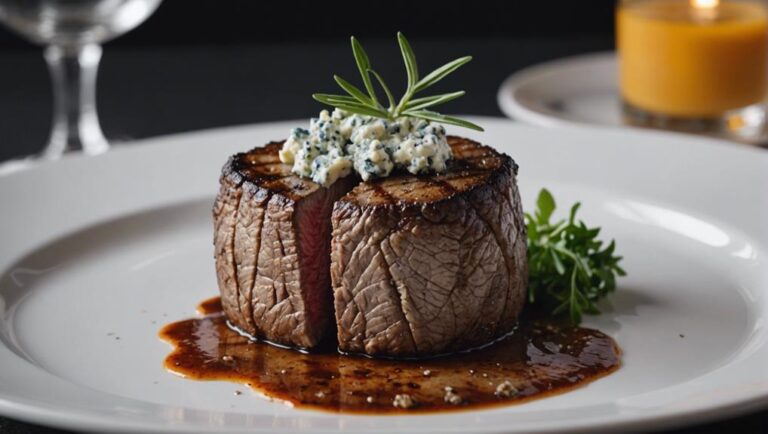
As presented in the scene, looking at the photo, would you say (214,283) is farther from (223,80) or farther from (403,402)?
(223,80)

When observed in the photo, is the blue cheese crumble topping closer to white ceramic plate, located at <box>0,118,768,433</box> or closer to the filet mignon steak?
the filet mignon steak

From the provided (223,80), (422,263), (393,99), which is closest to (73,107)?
(223,80)

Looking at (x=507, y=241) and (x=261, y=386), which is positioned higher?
(x=507, y=241)

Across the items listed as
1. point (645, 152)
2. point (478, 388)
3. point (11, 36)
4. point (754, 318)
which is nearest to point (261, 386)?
point (478, 388)

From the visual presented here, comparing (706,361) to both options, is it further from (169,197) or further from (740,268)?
(169,197)

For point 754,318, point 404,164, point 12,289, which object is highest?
point 404,164

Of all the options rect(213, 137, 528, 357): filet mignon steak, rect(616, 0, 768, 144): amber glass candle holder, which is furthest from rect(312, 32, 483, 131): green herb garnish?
rect(616, 0, 768, 144): amber glass candle holder
